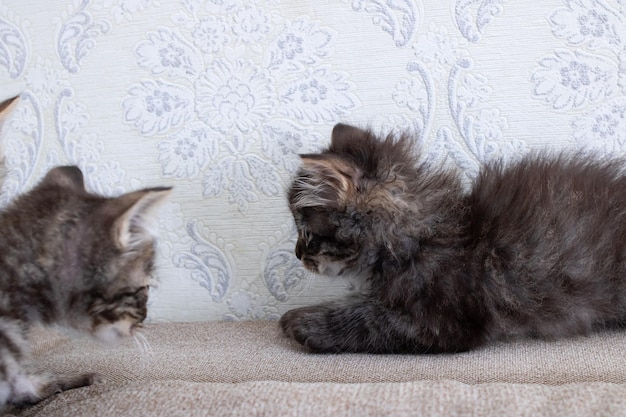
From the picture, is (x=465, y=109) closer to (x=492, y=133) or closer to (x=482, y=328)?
(x=492, y=133)

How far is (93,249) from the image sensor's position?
112 cm

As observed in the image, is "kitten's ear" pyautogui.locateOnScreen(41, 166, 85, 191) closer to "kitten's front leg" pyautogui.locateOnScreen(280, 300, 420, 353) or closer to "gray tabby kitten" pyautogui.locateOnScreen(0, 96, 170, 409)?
"gray tabby kitten" pyautogui.locateOnScreen(0, 96, 170, 409)

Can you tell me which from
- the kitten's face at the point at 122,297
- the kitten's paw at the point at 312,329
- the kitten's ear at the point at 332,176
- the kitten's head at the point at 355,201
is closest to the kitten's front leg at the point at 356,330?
the kitten's paw at the point at 312,329

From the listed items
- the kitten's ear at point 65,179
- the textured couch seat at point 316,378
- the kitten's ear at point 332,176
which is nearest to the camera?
the textured couch seat at point 316,378

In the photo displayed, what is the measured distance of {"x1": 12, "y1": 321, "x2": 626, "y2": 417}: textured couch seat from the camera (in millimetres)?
917

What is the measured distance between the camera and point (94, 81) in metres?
1.78

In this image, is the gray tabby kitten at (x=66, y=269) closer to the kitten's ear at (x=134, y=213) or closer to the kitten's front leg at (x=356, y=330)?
the kitten's ear at (x=134, y=213)

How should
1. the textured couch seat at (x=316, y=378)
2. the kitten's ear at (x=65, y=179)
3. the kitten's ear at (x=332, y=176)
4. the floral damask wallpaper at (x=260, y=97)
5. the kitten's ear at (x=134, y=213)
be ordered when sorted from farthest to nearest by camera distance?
the floral damask wallpaper at (x=260, y=97), the kitten's ear at (x=332, y=176), the kitten's ear at (x=65, y=179), the kitten's ear at (x=134, y=213), the textured couch seat at (x=316, y=378)

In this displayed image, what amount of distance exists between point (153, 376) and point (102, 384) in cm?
9

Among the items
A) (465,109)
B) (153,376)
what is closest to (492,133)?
(465,109)

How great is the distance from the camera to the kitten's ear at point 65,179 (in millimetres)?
1220

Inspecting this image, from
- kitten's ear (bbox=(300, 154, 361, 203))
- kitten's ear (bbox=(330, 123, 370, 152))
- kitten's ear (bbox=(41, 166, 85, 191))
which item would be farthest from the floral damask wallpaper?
kitten's ear (bbox=(41, 166, 85, 191))

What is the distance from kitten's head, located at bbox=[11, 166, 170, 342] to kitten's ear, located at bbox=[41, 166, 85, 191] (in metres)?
0.01

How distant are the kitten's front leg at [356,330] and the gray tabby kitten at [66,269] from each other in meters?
0.38
